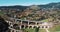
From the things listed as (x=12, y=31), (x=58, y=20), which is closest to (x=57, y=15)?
(x=58, y=20)

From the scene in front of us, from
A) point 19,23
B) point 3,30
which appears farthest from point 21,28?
point 3,30

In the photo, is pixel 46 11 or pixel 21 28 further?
pixel 46 11

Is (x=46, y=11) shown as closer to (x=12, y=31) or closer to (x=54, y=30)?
(x=54, y=30)

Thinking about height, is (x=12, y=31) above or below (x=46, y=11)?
below

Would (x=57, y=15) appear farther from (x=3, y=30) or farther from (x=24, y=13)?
(x=3, y=30)

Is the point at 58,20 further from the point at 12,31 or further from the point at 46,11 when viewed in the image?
the point at 12,31

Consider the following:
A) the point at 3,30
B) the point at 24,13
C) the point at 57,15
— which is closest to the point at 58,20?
the point at 57,15

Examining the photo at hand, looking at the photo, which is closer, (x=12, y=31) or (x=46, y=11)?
(x=12, y=31)

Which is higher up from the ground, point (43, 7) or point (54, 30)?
point (43, 7)
